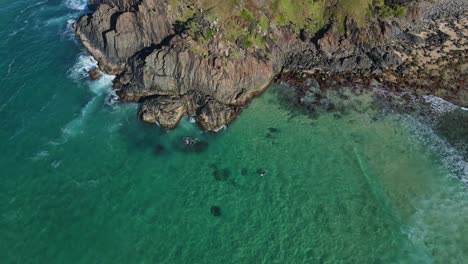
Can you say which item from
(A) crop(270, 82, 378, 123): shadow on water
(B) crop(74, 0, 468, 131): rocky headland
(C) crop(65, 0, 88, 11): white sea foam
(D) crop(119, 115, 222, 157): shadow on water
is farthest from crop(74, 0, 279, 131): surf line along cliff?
(C) crop(65, 0, 88, 11): white sea foam

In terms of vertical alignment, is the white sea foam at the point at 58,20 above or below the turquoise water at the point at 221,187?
above

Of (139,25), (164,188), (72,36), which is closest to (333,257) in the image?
(164,188)

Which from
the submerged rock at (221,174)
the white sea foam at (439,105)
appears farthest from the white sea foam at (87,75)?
→ the white sea foam at (439,105)

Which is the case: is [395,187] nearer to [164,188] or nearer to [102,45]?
[164,188]

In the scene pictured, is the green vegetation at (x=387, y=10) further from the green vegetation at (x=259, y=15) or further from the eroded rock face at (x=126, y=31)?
the eroded rock face at (x=126, y=31)

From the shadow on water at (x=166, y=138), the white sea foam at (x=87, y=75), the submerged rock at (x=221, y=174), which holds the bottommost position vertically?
the submerged rock at (x=221, y=174)

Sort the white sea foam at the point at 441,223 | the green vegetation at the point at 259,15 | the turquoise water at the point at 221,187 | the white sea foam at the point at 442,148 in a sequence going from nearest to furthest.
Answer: the turquoise water at the point at 221,187, the white sea foam at the point at 441,223, the white sea foam at the point at 442,148, the green vegetation at the point at 259,15
